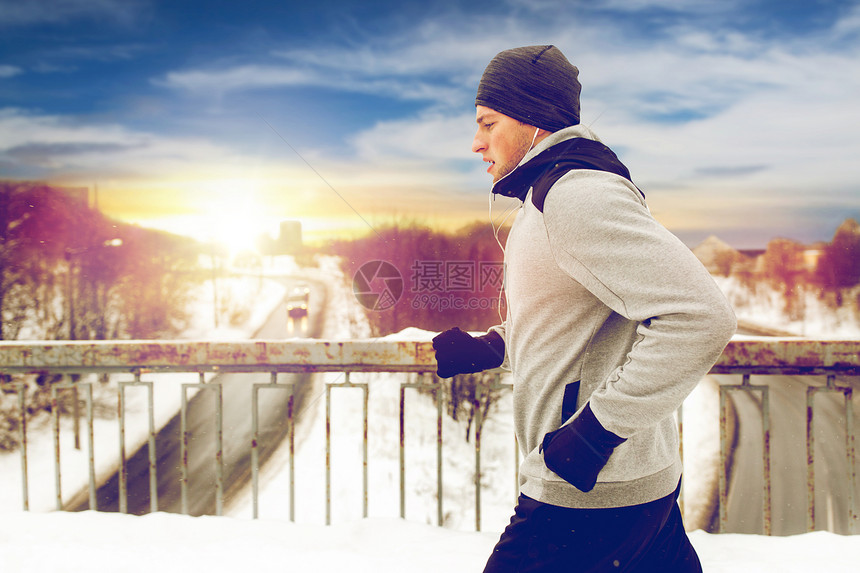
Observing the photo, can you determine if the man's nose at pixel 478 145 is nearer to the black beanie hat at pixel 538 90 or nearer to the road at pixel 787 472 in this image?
the black beanie hat at pixel 538 90

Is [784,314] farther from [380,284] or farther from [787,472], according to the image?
→ [380,284]

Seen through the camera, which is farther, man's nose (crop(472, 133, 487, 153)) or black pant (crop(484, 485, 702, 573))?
man's nose (crop(472, 133, 487, 153))

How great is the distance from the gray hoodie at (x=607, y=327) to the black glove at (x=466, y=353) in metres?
0.24

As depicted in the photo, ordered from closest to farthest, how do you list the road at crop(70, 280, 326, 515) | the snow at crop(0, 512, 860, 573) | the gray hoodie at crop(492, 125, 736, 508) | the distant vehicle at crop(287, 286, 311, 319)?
the gray hoodie at crop(492, 125, 736, 508), the snow at crop(0, 512, 860, 573), the road at crop(70, 280, 326, 515), the distant vehicle at crop(287, 286, 311, 319)

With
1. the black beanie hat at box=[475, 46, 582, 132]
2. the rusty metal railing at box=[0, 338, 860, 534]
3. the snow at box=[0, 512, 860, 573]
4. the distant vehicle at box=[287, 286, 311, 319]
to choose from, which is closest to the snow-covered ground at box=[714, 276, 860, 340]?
the distant vehicle at box=[287, 286, 311, 319]

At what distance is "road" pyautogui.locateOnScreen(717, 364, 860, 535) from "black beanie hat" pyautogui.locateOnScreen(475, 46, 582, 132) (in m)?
21.1

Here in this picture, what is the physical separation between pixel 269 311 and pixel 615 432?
6070 cm

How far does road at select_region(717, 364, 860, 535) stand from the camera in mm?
22281

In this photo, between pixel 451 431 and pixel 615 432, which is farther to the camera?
pixel 451 431

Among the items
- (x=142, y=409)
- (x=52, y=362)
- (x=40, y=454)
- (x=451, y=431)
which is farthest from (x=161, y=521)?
(x=142, y=409)

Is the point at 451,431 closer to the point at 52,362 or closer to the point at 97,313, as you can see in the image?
the point at 97,313

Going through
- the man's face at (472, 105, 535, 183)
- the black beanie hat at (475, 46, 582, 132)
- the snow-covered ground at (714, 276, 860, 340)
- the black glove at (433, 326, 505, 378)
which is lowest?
the snow-covered ground at (714, 276, 860, 340)

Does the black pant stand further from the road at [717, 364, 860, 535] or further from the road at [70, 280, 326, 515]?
the road at [717, 364, 860, 535]

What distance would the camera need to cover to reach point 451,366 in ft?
5.06
